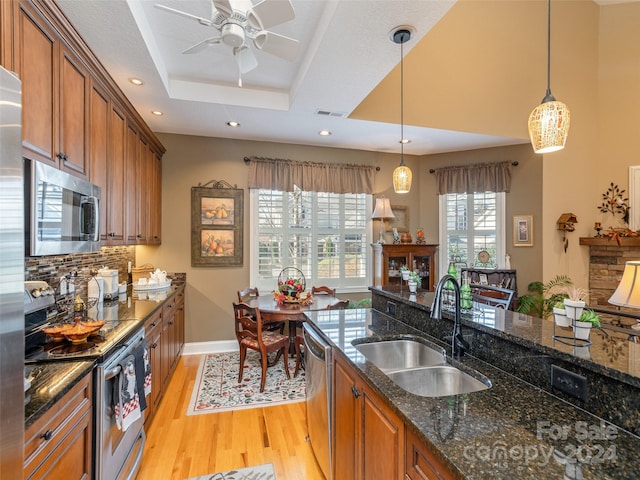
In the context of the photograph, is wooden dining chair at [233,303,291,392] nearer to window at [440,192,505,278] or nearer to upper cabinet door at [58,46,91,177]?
upper cabinet door at [58,46,91,177]

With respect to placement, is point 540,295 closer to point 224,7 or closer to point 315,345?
point 315,345

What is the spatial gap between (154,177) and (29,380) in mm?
3145

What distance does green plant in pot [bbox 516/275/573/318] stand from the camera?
13.6 feet

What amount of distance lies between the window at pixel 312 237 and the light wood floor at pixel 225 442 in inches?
78.7

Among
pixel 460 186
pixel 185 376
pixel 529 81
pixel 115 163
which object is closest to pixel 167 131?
pixel 115 163

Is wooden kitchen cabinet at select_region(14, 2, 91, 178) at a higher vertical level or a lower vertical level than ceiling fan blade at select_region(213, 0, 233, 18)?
lower

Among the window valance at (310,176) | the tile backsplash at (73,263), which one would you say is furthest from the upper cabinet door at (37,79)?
the window valance at (310,176)

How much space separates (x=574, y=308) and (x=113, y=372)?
2214mm

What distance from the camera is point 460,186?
4840 mm

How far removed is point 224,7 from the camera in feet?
5.92

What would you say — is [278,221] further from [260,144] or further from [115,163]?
[115,163]

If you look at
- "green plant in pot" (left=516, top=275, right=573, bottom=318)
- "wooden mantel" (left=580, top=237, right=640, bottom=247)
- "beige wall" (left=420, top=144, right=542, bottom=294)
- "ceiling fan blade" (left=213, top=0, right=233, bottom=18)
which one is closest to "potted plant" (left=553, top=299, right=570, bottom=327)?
"ceiling fan blade" (left=213, top=0, right=233, bottom=18)

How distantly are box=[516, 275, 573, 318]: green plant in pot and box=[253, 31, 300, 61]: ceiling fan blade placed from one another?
4166mm

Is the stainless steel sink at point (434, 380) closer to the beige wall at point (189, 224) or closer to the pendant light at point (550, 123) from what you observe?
the pendant light at point (550, 123)
